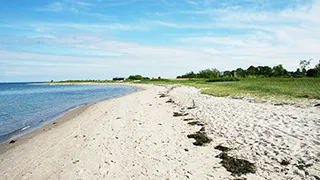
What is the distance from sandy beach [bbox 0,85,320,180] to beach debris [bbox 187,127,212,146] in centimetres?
9

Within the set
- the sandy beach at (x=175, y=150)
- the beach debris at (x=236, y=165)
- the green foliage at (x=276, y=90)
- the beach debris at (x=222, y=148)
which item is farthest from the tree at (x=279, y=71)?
the beach debris at (x=236, y=165)

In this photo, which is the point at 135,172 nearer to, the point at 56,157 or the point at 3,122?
the point at 56,157

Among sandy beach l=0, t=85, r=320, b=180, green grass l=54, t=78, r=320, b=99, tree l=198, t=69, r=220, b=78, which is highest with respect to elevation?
tree l=198, t=69, r=220, b=78

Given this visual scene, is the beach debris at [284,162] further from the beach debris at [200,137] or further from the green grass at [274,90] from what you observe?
the green grass at [274,90]

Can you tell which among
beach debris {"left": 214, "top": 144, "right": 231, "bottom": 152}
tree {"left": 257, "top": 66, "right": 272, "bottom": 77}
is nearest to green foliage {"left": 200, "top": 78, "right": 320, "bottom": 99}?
beach debris {"left": 214, "top": 144, "right": 231, "bottom": 152}

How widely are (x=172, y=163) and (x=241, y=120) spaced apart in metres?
5.79

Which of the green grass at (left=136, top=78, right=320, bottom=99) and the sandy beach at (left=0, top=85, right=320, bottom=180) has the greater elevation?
the green grass at (left=136, top=78, right=320, bottom=99)

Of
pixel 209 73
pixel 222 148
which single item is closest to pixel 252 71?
pixel 209 73

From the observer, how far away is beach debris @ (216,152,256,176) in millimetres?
6579

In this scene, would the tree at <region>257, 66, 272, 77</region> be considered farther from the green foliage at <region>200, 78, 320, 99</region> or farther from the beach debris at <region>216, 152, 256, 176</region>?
the beach debris at <region>216, 152, 256, 176</region>

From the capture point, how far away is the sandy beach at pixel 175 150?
22.1 ft

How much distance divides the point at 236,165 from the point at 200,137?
9.73ft

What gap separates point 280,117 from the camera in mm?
11562

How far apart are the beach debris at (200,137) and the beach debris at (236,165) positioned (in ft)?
5.32
